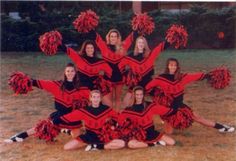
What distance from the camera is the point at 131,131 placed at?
432 cm

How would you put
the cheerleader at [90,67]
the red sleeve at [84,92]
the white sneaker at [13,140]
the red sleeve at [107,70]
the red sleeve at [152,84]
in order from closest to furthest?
the white sneaker at [13,140]
the red sleeve at [84,92]
the red sleeve at [152,84]
the cheerleader at [90,67]
the red sleeve at [107,70]

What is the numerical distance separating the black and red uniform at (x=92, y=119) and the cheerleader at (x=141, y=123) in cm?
18

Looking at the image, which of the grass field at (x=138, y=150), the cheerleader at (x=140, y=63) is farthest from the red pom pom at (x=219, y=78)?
the cheerleader at (x=140, y=63)

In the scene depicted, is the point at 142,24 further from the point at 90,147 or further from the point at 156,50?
the point at 90,147

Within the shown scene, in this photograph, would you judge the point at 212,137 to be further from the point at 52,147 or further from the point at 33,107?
the point at 33,107

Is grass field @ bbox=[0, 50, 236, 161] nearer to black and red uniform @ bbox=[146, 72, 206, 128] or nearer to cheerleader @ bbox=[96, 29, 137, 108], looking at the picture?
black and red uniform @ bbox=[146, 72, 206, 128]

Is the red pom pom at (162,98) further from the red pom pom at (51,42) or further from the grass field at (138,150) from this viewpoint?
the red pom pom at (51,42)

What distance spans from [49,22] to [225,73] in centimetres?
824

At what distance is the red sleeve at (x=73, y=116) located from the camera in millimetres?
4312

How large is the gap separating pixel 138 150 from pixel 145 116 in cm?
35

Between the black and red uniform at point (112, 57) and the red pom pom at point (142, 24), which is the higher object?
the red pom pom at point (142, 24)

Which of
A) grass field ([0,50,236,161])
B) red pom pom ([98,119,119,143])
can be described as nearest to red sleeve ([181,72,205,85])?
grass field ([0,50,236,161])

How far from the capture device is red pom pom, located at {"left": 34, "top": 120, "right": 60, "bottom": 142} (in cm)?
434

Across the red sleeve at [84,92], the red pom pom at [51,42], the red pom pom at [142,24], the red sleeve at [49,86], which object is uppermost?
the red pom pom at [142,24]
